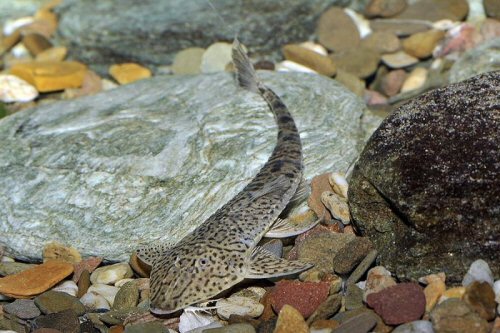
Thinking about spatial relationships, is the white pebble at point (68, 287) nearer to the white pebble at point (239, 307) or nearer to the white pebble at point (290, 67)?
the white pebble at point (239, 307)

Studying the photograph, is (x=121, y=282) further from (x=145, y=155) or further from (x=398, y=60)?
(x=398, y=60)

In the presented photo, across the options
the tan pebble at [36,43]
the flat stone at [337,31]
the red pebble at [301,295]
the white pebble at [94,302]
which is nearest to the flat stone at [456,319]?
the red pebble at [301,295]

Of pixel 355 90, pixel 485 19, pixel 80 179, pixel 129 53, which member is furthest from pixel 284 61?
pixel 80 179

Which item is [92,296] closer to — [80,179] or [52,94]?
[80,179]

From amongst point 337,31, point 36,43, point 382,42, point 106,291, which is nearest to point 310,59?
point 337,31

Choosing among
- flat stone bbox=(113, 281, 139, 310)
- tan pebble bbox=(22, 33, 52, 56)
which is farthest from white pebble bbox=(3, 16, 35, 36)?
flat stone bbox=(113, 281, 139, 310)
